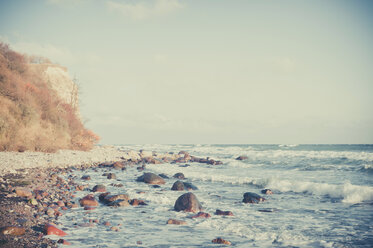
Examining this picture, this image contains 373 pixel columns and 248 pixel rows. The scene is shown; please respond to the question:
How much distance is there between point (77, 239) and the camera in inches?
207

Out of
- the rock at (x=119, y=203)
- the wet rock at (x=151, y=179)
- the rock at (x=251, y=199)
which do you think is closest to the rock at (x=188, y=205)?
the rock at (x=119, y=203)

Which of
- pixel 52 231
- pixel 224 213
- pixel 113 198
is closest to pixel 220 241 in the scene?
pixel 224 213

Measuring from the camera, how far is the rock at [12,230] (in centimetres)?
Result: 491

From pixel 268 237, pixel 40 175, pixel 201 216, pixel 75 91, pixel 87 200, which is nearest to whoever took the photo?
pixel 268 237

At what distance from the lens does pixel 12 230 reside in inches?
196

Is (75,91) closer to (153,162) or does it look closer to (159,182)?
(153,162)

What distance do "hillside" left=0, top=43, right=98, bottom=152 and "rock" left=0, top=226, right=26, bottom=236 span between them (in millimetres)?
13783

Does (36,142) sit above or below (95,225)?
above

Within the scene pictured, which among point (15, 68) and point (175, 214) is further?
point (15, 68)

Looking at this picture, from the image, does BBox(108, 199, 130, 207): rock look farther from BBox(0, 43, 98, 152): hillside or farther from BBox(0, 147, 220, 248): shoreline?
BBox(0, 43, 98, 152): hillside

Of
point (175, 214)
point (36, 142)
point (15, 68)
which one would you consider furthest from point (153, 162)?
point (175, 214)

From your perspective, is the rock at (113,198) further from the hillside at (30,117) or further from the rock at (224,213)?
the hillside at (30,117)

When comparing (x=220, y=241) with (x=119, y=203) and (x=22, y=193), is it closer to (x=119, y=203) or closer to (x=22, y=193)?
(x=119, y=203)

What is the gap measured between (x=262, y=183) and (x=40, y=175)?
36.5ft
